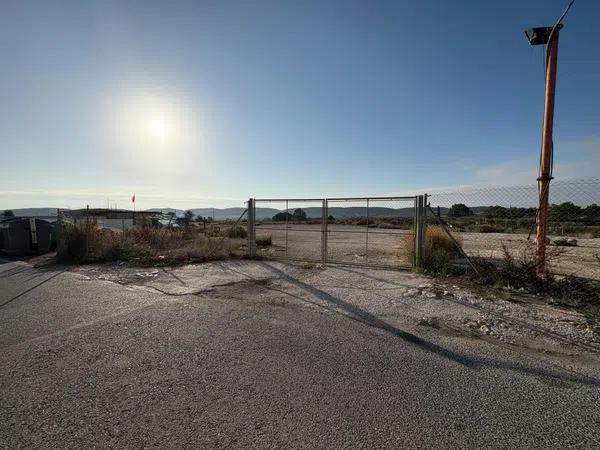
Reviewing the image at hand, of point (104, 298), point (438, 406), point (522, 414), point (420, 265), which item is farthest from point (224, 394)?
point (420, 265)

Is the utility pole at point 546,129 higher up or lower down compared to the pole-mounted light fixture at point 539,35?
lower down

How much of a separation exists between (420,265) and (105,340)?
781cm

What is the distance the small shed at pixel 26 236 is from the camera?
1573 cm

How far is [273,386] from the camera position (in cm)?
325

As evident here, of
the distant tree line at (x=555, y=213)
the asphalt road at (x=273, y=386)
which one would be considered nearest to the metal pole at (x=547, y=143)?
the distant tree line at (x=555, y=213)

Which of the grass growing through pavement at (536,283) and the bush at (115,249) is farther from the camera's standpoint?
the bush at (115,249)

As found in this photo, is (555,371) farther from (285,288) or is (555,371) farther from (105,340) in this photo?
(105,340)

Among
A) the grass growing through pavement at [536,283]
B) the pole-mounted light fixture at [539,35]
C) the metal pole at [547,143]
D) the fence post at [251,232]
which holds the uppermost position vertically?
the pole-mounted light fixture at [539,35]

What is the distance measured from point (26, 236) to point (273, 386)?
18634 mm

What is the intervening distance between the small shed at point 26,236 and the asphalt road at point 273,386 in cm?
1351

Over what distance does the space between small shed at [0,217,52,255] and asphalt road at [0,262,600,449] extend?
13514mm

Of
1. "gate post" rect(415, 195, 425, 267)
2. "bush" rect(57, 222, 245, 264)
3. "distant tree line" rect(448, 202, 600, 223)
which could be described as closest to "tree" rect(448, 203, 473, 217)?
"distant tree line" rect(448, 202, 600, 223)

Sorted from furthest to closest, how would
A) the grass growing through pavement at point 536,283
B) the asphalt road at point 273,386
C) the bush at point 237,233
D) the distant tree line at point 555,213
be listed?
the bush at point 237,233
the distant tree line at point 555,213
the grass growing through pavement at point 536,283
the asphalt road at point 273,386

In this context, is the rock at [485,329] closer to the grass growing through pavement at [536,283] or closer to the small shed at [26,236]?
the grass growing through pavement at [536,283]
